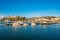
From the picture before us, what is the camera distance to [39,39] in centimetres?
2320

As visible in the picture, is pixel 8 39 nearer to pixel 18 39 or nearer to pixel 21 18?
pixel 18 39

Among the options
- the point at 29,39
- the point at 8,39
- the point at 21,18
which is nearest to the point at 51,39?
the point at 29,39

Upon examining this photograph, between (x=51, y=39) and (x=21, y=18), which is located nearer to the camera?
(x=51, y=39)

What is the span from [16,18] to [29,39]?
108140 millimetres

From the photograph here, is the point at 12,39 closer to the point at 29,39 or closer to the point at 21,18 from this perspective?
the point at 29,39

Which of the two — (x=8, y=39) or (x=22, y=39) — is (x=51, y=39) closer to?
(x=22, y=39)

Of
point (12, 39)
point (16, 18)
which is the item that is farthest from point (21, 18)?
point (12, 39)

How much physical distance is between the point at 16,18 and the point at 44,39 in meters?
109

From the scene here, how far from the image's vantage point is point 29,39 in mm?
23406

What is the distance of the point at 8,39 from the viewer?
77.0 ft

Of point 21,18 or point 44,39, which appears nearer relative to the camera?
point 44,39

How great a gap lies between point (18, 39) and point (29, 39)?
2.09 meters

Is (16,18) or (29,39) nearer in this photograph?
(29,39)

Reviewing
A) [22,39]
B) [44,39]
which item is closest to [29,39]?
[22,39]
